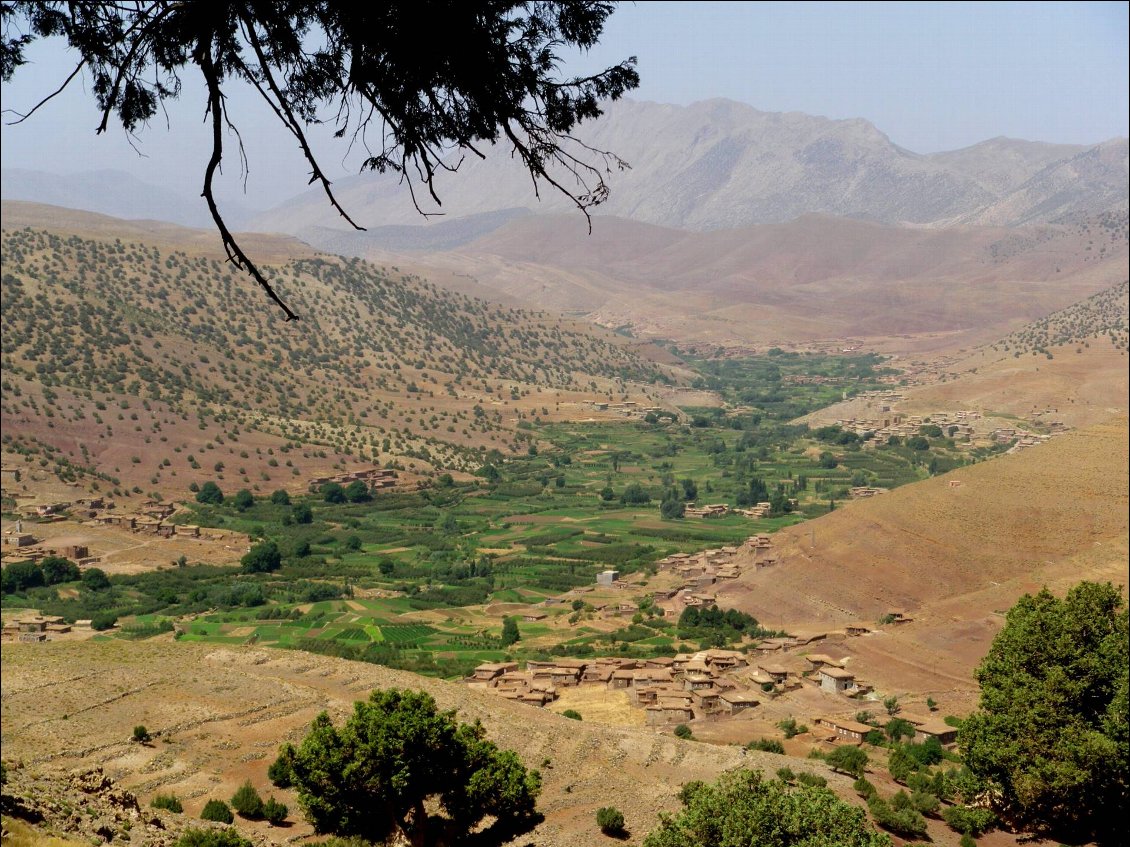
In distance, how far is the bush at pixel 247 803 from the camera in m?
23.3

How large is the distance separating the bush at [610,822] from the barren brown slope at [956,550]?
23633 mm

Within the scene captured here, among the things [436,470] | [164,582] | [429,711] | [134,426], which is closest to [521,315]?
[436,470]

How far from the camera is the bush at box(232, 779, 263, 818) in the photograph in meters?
23.3

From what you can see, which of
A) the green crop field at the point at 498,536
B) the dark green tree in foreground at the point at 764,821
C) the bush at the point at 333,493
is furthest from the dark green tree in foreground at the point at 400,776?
the bush at the point at 333,493

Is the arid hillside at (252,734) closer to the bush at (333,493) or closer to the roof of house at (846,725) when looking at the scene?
the roof of house at (846,725)

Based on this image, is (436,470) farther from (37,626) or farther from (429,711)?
(429,711)

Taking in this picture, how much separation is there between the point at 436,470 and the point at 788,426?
160ft

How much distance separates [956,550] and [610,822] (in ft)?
119

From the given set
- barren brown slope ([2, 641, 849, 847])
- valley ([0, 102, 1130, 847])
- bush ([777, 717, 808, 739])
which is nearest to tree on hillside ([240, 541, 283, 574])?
valley ([0, 102, 1130, 847])

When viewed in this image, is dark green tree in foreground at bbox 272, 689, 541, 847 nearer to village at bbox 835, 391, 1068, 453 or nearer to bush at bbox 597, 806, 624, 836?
bush at bbox 597, 806, 624, 836

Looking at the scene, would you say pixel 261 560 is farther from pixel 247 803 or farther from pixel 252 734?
pixel 247 803

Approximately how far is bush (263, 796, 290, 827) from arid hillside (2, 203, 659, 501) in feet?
200

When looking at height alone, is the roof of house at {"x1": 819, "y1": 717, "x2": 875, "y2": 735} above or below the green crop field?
above

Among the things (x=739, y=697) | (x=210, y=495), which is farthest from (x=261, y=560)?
(x=739, y=697)
